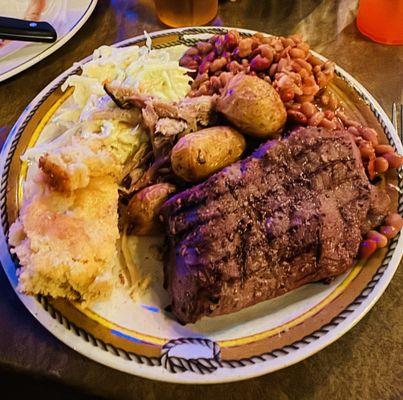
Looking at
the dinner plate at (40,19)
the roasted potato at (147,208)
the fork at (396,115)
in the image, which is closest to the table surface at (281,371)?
the roasted potato at (147,208)

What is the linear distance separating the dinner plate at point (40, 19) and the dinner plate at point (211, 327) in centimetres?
114

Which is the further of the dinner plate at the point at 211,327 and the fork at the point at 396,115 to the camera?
the fork at the point at 396,115

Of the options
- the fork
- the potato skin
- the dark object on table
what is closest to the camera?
the potato skin

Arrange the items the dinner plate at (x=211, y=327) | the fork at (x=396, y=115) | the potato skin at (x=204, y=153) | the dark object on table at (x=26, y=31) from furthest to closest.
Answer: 1. the dark object on table at (x=26, y=31)
2. the fork at (x=396, y=115)
3. the potato skin at (x=204, y=153)
4. the dinner plate at (x=211, y=327)

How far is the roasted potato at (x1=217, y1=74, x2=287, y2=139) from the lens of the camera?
5.95ft

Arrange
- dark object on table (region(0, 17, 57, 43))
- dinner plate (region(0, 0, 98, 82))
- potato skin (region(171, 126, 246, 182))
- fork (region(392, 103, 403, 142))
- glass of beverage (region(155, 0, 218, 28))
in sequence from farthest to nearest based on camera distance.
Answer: glass of beverage (region(155, 0, 218, 28)) < dinner plate (region(0, 0, 98, 82)) < dark object on table (region(0, 17, 57, 43)) < fork (region(392, 103, 403, 142)) < potato skin (region(171, 126, 246, 182))

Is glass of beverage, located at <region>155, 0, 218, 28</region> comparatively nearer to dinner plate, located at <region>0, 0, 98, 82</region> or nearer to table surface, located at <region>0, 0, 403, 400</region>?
dinner plate, located at <region>0, 0, 98, 82</region>

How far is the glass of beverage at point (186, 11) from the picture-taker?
282cm

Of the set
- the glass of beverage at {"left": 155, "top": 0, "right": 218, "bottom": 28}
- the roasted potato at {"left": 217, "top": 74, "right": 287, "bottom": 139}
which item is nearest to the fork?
the roasted potato at {"left": 217, "top": 74, "right": 287, "bottom": 139}

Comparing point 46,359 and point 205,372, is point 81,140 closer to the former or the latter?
point 46,359

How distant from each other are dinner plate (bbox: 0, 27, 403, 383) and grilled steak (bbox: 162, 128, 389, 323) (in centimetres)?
7

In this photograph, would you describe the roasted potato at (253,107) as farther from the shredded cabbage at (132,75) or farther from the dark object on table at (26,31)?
the dark object on table at (26,31)

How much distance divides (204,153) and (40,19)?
169 centimetres

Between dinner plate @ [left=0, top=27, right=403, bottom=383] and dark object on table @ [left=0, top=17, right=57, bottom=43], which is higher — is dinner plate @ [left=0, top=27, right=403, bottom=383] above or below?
below
